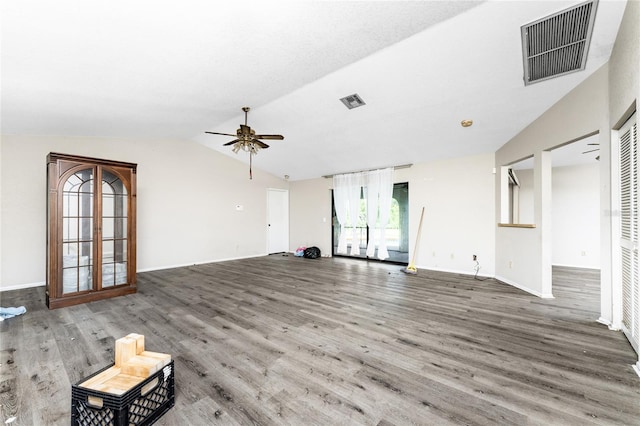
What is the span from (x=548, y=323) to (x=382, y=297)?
1833mm

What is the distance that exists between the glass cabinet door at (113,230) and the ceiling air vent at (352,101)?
3.61 meters

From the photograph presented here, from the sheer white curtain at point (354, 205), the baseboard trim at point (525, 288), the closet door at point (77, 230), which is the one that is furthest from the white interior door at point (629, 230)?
the closet door at point (77, 230)

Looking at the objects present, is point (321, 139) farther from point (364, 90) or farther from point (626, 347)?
point (626, 347)

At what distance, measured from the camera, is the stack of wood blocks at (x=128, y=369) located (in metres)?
1.46

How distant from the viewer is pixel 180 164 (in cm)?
615

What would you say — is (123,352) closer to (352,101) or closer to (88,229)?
(88,229)

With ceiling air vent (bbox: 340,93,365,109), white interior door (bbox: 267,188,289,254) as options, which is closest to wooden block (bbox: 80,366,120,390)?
ceiling air vent (bbox: 340,93,365,109)

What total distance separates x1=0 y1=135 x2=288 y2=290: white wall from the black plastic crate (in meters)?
4.74

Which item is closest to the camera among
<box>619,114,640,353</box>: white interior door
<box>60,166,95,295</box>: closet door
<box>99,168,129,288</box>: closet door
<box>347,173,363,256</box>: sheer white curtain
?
<box>619,114,640,353</box>: white interior door

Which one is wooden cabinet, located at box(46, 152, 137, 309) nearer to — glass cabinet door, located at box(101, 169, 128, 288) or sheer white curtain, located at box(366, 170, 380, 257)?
glass cabinet door, located at box(101, 169, 128, 288)

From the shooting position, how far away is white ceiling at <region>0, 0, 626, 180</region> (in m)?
2.10

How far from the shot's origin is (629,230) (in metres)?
Result: 2.44

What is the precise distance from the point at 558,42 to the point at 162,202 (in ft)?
22.4

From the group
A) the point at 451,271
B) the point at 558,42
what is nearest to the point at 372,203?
the point at 451,271
